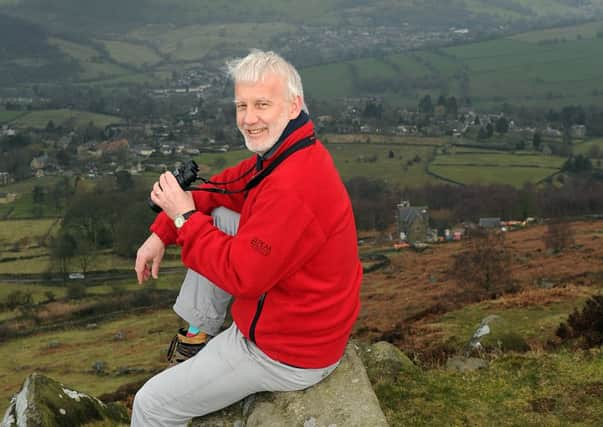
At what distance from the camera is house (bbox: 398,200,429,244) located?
76250 mm

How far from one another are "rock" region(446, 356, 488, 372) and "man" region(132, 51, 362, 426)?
11.5 feet

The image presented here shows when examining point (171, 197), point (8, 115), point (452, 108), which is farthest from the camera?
point (8, 115)

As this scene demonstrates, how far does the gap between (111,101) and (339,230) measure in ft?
653

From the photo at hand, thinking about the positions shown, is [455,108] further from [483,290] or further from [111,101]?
[483,290]

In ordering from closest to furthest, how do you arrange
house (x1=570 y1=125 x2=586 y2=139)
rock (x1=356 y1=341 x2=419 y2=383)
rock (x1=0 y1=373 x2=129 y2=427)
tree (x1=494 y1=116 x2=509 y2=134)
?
1. rock (x1=0 y1=373 x2=129 y2=427)
2. rock (x1=356 y1=341 x2=419 y2=383)
3. house (x1=570 y1=125 x2=586 y2=139)
4. tree (x1=494 y1=116 x2=509 y2=134)

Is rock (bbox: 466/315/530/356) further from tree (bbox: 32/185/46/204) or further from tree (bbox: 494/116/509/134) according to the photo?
tree (bbox: 494/116/509/134)

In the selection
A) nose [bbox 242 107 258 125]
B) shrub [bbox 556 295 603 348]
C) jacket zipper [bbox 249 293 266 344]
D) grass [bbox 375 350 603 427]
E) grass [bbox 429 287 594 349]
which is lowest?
grass [bbox 429 287 594 349]

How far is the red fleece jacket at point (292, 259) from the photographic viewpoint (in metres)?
4.14

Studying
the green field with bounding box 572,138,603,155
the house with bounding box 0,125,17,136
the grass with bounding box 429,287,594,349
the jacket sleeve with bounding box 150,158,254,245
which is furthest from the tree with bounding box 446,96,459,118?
the jacket sleeve with bounding box 150,158,254,245

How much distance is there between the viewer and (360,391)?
5.41 metres

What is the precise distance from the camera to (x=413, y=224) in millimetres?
76438

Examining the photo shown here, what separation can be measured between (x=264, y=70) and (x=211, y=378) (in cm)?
239

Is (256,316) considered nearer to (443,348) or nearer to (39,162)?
(443,348)

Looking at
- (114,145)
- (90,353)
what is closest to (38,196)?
(114,145)
